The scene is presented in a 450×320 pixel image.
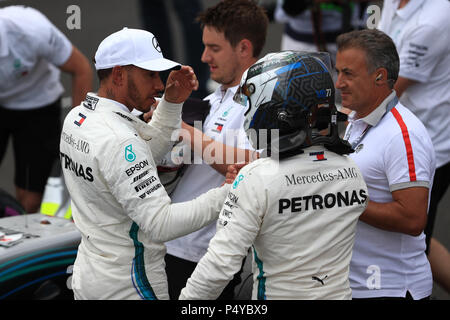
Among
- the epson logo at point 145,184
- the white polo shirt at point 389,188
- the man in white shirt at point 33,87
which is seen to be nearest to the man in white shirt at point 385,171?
the white polo shirt at point 389,188

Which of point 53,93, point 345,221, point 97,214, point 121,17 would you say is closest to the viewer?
point 345,221

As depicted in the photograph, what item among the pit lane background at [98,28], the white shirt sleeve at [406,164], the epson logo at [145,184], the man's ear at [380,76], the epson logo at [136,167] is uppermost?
the man's ear at [380,76]

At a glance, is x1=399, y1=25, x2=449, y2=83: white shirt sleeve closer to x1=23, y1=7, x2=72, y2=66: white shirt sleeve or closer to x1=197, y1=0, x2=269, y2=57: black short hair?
x1=197, y1=0, x2=269, y2=57: black short hair

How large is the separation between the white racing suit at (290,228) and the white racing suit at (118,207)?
10.9 inches

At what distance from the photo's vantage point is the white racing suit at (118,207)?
244 centimetres

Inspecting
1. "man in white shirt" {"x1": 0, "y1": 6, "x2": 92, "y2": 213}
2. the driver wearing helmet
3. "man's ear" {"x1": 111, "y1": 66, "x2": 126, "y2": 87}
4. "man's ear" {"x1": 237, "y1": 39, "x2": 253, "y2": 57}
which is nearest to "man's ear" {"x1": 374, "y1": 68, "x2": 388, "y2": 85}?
the driver wearing helmet

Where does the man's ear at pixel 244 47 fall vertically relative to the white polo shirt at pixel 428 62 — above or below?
above

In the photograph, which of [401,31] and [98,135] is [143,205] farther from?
[401,31]

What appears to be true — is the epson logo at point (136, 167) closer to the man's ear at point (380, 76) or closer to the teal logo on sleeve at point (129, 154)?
the teal logo on sleeve at point (129, 154)

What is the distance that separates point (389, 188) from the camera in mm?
2852

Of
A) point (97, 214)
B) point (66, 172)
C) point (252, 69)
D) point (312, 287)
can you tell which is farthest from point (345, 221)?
point (66, 172)

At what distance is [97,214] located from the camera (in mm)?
2596

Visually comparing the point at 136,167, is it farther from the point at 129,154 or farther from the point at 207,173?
the point at 207,173

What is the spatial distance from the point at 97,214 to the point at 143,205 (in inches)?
10.4
